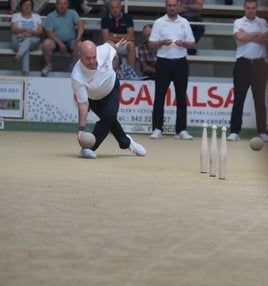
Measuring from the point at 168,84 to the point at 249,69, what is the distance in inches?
51.8

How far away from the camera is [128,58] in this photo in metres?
20.0

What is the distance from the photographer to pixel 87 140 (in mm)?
13484

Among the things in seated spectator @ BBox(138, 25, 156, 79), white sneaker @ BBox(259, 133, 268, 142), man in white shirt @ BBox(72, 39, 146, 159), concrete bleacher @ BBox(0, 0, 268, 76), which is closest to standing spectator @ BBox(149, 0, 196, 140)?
white sneaker @ BBox(259, 133, 268, 142)

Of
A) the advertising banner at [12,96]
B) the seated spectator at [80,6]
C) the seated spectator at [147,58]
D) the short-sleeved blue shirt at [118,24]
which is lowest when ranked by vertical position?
the advertising banner at [12,96]

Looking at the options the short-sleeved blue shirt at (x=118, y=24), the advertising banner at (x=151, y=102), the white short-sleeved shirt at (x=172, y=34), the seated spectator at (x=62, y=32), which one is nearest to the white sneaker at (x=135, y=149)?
the white short-sleeved shirt at (x=172, y=34)

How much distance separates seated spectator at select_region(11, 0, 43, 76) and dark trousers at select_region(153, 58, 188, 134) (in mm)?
3676

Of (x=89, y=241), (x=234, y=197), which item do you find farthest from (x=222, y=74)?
(x=89, y=241)

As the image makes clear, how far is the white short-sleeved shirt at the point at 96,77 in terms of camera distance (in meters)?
13.7

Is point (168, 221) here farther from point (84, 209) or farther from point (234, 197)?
point (234, 197)

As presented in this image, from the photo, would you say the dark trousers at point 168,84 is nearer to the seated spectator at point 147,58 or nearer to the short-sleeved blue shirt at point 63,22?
the seated spectator at point 147,58

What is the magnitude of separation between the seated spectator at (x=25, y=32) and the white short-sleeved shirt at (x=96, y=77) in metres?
6.51

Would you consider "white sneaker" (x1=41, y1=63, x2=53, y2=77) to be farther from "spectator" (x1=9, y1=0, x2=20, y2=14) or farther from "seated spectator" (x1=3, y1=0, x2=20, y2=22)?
"spectator" (x1=9, y1=0, x2=20, y2=14)

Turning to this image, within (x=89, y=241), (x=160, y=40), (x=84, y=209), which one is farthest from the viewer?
(x=160, y=40)

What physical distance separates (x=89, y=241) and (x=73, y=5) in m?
14.7
